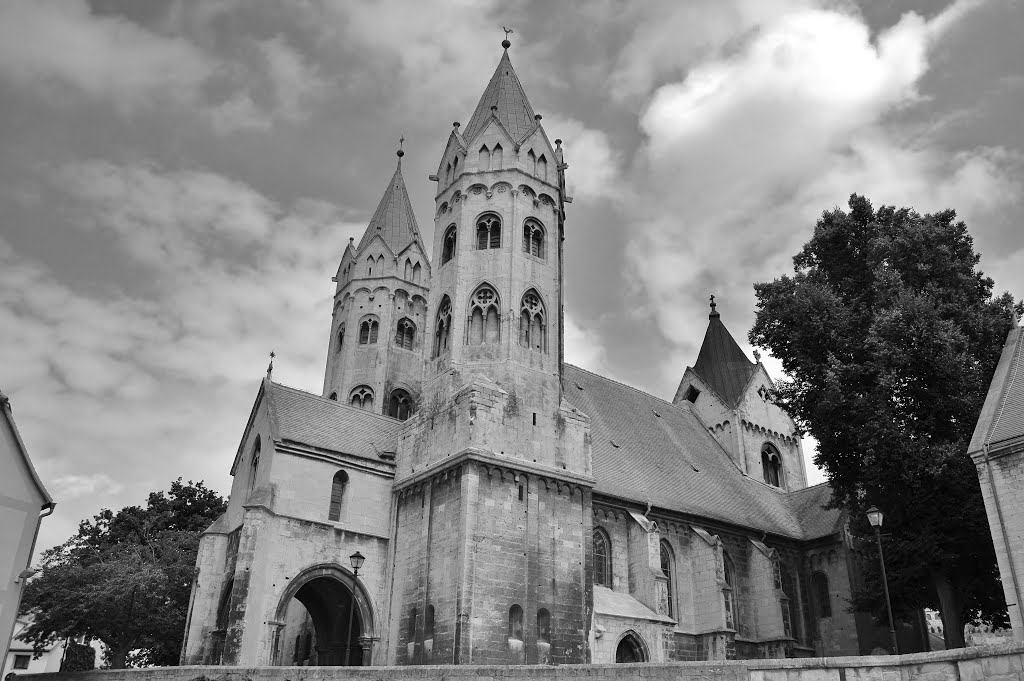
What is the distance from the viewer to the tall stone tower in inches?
941

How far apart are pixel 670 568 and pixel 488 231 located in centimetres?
1393

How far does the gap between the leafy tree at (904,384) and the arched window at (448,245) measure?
437 inches


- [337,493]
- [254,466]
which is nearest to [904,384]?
[337,493]

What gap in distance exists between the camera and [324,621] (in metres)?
27.6

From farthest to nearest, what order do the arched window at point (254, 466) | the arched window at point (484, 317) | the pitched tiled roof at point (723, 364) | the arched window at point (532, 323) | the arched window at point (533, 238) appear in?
1. the pitched tiled roof at point (723, 364)
2. the arched window at point (533, 238)
3. the arched window at point (532, 323)
4. the arched window at point (484, 317)
5. the arched window at point (254, 466)

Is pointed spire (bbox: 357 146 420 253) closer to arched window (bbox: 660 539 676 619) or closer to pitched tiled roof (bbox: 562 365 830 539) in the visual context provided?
pitched tiled roof (bbox: 562 365 830 539)

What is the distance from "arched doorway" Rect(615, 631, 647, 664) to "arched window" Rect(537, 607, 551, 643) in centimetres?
281

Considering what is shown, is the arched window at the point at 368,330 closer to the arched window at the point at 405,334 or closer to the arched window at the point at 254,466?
the arched window at the point at 405,334

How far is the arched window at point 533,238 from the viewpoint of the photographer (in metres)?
30.3

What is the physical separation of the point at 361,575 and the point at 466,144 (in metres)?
16.3

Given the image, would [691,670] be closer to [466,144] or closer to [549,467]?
[549,467]

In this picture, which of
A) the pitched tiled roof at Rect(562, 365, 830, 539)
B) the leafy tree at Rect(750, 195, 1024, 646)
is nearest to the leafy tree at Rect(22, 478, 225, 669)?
the pitched tiled roof at Rect(562, 365, 830, 539)

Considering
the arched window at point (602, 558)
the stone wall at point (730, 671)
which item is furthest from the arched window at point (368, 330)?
the stone wall at point (730, 671)

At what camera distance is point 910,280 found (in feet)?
82.0
